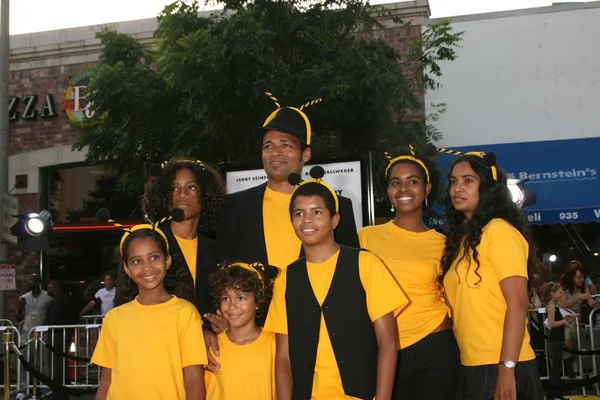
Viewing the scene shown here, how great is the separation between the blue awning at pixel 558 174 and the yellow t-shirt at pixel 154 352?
350 inches

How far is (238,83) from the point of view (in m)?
9.33

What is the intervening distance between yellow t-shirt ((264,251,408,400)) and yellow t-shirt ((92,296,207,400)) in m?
0.48

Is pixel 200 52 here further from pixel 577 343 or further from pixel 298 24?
pixel 577 343

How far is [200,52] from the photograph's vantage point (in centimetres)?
937

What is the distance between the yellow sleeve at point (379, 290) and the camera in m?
3.15

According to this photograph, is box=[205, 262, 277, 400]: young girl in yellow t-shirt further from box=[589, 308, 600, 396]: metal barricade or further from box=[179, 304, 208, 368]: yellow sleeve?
box=[589, 308, 600, 396]: metal barricade

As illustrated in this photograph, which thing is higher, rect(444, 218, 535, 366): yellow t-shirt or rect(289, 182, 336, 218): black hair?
rect(289, 182, 336, 218): black hair

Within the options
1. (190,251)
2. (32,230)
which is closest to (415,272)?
(190,251)

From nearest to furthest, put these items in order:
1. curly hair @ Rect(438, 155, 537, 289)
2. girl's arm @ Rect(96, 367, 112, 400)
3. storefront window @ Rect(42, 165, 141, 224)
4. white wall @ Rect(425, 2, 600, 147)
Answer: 1. curly hair @ Rect(438, 155, 537, 289)
2. girl's arm @ Rect(96, 367, 112, 400)
3. white wall @ Rect(425, 2, 600, 147)
4. storefront window @ Rect(42, 165, 141, 224)

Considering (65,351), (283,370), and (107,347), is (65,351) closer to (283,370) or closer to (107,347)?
(107,347)

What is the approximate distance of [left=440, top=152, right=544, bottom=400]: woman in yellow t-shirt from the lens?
3184 millimetres

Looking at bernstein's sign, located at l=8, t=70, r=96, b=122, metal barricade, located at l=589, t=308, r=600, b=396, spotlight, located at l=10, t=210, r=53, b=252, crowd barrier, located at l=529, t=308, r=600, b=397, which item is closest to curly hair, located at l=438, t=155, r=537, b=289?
crowd barrier, located at l=529, t=308, r=600, b=397

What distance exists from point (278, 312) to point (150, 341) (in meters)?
0.64

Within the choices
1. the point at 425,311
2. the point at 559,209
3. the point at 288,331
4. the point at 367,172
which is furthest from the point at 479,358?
the point at 559,209
